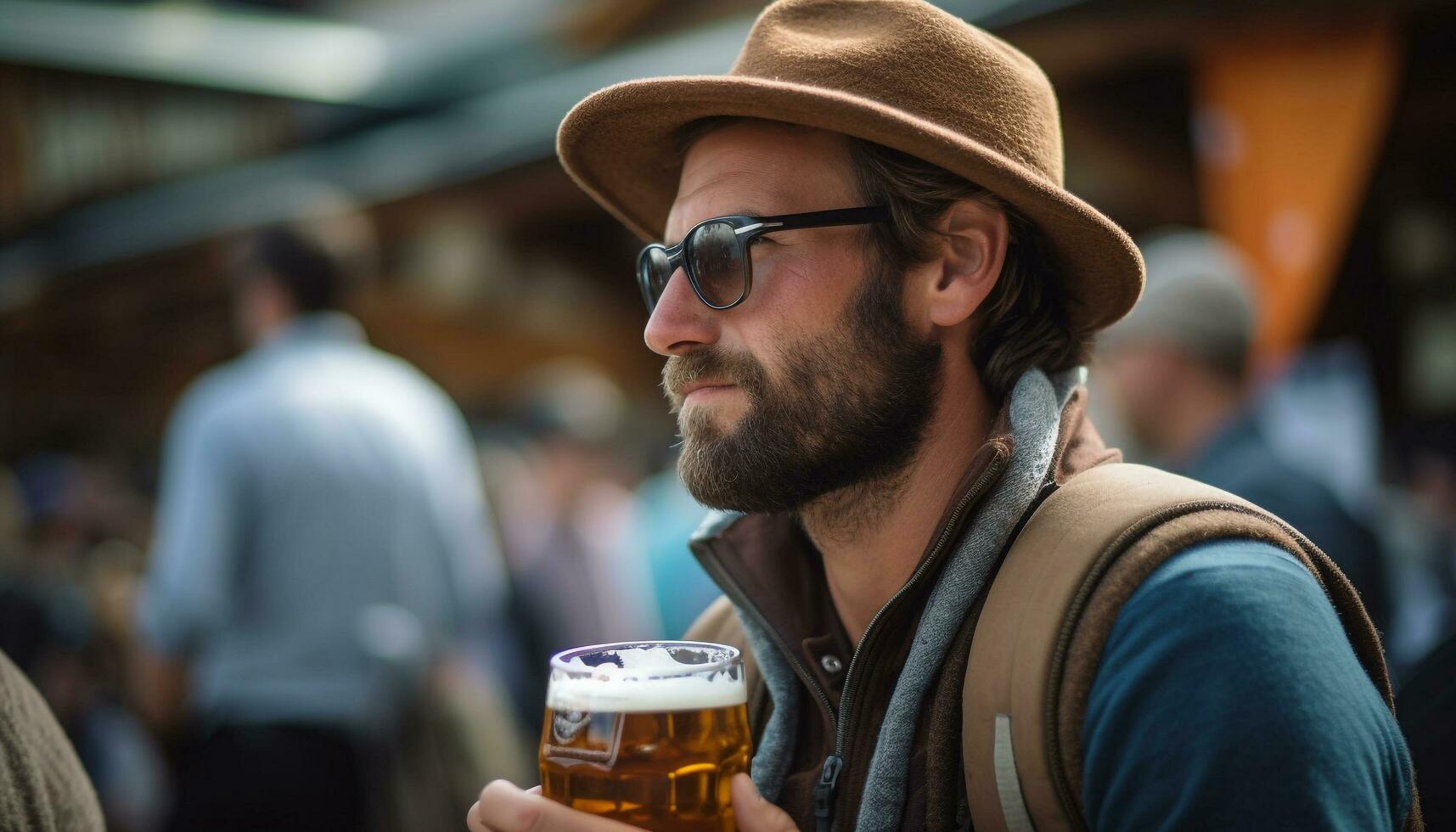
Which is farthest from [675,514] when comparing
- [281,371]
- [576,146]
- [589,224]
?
[589,224]

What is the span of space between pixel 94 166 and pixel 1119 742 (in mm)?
11769

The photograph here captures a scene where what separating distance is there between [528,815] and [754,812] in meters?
0.26

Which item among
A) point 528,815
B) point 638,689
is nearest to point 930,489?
point 638,689

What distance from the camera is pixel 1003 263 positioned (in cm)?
189

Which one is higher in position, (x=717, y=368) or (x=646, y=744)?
(x=717, y=368)

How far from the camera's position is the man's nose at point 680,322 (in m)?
1.83

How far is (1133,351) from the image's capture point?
12.8 feet

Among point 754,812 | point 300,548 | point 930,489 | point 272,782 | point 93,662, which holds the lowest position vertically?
point 93,662

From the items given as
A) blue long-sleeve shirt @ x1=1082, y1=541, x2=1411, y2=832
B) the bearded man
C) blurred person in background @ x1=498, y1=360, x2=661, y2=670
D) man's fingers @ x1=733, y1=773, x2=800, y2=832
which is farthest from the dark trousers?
blue long-sleeve shirt @ x1=1082, y1=541, x2=1411, y2=832

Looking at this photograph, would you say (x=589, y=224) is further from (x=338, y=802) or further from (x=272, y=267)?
(x=338, y=802)

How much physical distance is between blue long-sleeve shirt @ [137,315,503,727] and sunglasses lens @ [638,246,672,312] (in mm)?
1814

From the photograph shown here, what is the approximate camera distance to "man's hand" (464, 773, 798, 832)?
4.42 feet

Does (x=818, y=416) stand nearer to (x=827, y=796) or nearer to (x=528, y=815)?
(x=827, y=796)

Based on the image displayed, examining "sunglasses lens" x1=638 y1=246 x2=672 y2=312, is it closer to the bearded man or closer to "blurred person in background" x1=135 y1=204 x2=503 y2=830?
the bearded man
